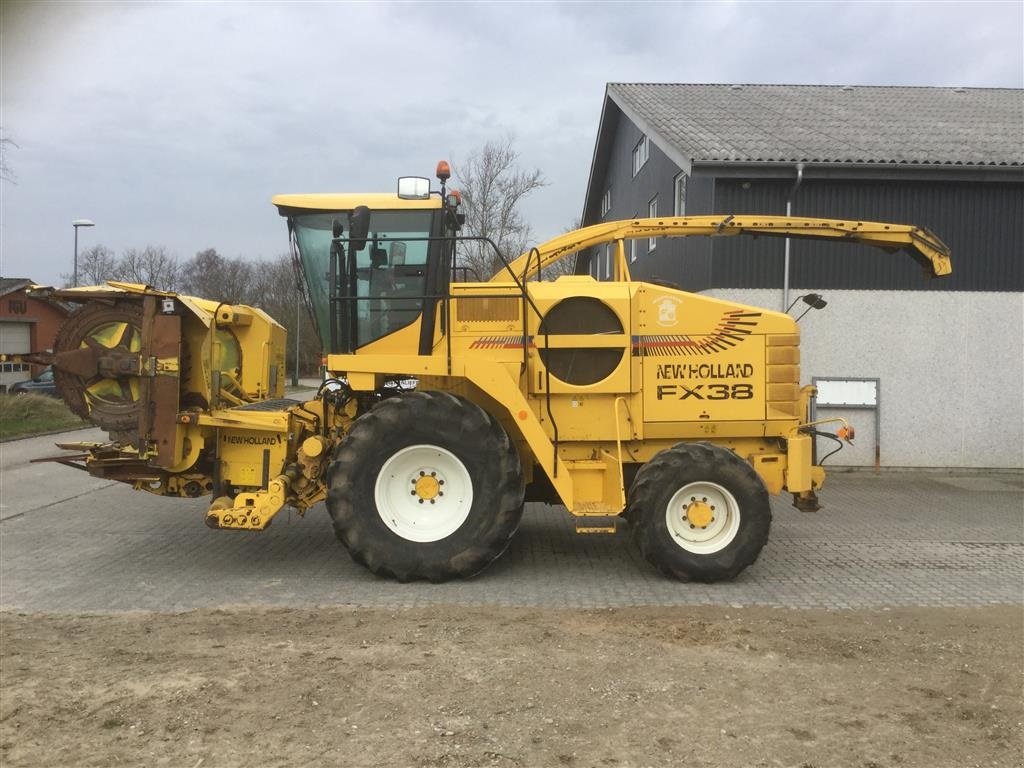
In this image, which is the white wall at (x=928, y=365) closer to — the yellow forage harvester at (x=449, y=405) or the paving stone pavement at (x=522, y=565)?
the paving stone pavement at (x=522, y=565)

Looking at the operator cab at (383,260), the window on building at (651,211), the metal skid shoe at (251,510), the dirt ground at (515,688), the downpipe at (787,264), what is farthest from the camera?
the window on building at (651,211)

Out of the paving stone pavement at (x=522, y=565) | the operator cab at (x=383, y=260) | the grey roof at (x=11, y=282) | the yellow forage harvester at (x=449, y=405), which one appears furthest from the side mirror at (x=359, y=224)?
the grey roof at (x=11, y=282)

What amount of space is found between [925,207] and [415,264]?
9342 millimetres

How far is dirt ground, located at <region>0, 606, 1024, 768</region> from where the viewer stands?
3.79 metres

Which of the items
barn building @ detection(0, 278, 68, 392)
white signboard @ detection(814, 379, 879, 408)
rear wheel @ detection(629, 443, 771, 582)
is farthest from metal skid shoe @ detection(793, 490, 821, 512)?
barn building @ detection(0, 278, 68, 392)

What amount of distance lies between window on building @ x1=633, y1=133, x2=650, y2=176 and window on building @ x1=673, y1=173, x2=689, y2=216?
3041mm

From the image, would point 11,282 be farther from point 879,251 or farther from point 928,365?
point 928,365

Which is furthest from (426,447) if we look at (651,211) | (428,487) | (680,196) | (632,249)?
(632,249)

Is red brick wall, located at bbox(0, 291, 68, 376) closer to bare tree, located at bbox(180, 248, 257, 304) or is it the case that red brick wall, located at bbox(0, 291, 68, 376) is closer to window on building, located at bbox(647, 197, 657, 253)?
bare tree, located at bbox(180, 248, 257, 304)

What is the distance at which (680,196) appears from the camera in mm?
15070

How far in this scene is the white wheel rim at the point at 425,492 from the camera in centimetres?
671

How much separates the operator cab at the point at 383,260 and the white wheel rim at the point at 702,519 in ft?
8.01

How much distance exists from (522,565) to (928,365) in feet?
27.9

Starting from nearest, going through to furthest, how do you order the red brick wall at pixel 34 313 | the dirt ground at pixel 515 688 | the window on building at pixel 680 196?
1. the dirt ground at pixel 515 688
2. the window on building at pixel 680 196
3. the red brick wall at pixel 34 313
